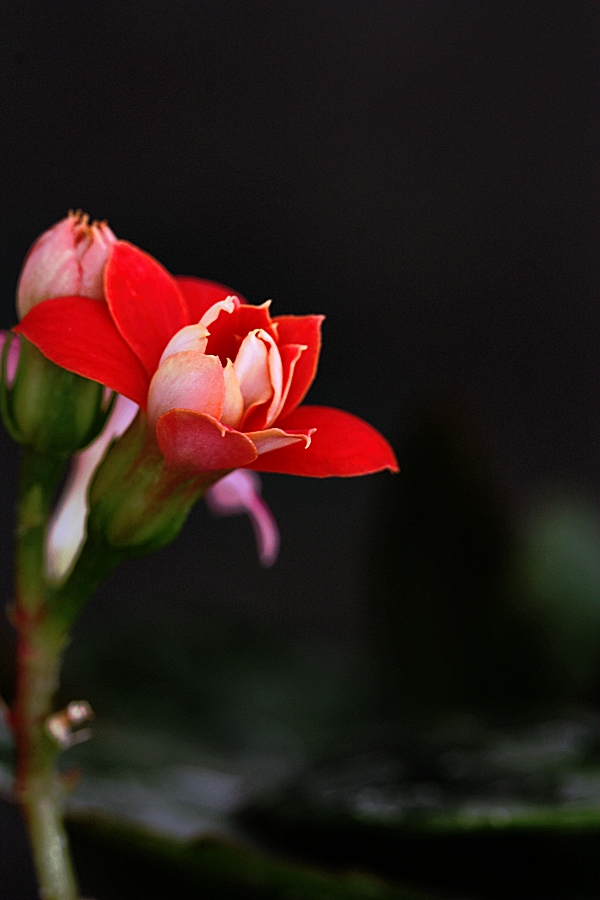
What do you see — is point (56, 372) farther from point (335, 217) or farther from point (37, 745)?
point (335, 217)

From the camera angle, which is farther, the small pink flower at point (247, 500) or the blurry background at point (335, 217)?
the blurry background at point (335, 217)

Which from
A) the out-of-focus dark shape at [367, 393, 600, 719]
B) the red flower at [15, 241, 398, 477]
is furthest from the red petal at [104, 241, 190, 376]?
the out-of-focus dark shape at [367, 393, 600, 719]

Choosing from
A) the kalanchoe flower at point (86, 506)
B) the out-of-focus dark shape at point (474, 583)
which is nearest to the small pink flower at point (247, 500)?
the kalanchoe flower at point (86, 506)

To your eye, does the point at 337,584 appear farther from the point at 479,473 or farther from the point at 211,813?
the point at 211,813

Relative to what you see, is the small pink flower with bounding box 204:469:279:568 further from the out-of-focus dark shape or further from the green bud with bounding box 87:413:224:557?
the out-of-focus dark shape

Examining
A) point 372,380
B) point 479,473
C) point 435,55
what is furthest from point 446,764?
point 435,55

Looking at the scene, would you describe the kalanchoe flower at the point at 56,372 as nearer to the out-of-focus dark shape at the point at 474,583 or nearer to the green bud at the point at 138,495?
the green bud at the point at 138,495

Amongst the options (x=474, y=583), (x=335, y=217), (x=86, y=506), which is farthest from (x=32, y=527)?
(x=335, y=217)
